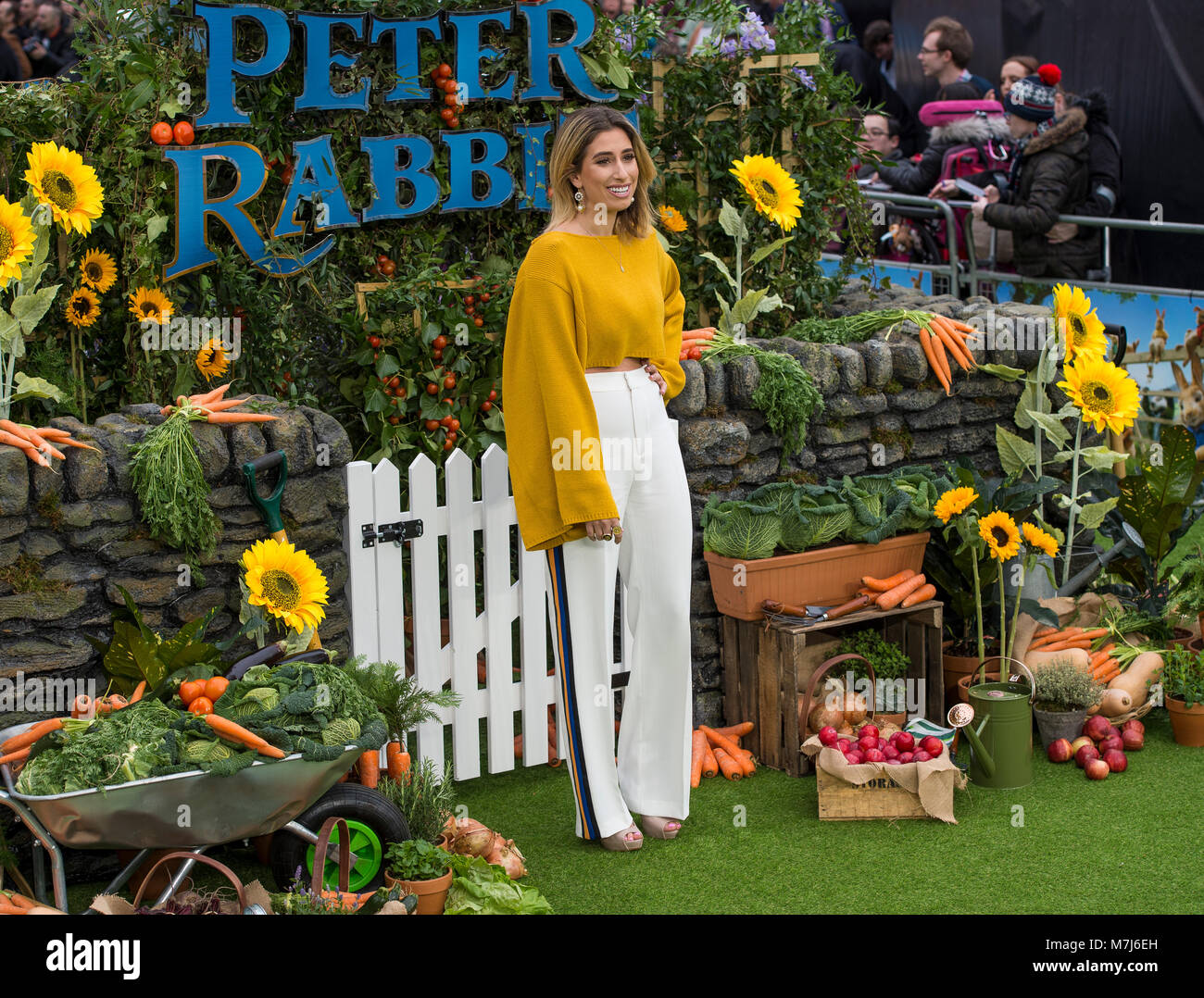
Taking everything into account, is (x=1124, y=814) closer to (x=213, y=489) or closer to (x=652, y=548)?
(x=652, y=548)

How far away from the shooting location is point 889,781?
178 inches

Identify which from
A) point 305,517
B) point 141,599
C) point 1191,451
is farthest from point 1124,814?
point 141,599

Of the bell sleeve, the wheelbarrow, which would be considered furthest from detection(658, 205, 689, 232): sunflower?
the wheelbarrow

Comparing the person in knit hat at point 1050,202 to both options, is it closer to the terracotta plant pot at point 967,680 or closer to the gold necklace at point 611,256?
the terracotta plant pot at point 967,680

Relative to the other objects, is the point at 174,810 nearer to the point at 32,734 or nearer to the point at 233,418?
the point at 32,734

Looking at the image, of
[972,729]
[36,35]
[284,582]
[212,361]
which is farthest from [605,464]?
[36,35]

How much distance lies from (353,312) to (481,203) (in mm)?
715

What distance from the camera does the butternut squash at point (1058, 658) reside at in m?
5.25

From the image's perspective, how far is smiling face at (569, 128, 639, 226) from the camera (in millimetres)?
4086

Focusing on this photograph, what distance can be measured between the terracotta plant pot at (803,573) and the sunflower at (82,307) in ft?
8.03

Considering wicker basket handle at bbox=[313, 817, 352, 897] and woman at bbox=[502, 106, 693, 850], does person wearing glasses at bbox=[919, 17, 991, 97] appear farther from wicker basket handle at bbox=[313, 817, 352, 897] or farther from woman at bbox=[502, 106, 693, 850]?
wicker basket handle at bbox=[313, 817, 352, 897]

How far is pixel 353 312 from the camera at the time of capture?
5.44m

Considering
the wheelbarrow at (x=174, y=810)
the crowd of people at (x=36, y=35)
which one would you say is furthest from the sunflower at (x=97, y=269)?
the crowd of people at (x=36, y=35)

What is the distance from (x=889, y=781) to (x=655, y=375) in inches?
59.7
